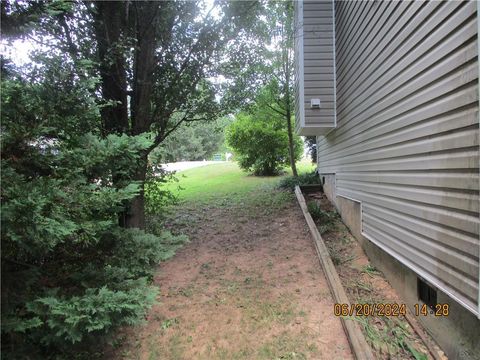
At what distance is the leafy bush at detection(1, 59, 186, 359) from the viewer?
214cm

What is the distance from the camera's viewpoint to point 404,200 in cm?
369

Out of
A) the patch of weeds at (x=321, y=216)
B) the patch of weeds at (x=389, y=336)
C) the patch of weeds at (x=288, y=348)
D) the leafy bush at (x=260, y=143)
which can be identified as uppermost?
the leafy bush at (x=260, y=143)

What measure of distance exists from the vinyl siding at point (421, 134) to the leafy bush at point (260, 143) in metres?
7.43

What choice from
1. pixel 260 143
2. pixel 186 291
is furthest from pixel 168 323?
pixel 260 143

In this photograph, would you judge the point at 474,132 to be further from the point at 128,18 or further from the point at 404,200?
the point at 128,18

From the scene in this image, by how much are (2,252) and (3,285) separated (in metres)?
0.23

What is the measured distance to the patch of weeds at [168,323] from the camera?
11.7 feet

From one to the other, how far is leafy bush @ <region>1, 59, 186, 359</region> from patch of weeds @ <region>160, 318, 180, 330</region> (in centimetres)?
92

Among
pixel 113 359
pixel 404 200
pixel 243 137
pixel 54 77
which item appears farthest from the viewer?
pixel 243 137

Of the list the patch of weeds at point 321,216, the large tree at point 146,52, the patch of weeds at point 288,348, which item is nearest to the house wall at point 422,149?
the patch of weeds at point 288,348

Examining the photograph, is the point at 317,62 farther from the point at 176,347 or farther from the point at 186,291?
the point at 176,347

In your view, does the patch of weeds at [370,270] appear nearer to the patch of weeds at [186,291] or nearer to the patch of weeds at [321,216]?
the patch of weeds at [321,216]

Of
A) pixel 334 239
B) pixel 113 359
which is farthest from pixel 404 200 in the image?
pixel 113 359

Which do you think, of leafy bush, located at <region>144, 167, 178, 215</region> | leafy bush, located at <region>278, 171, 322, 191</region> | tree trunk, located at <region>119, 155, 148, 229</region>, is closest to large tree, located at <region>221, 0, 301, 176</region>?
leafy bush, located at <region>278, 171, 322, 191</region>
